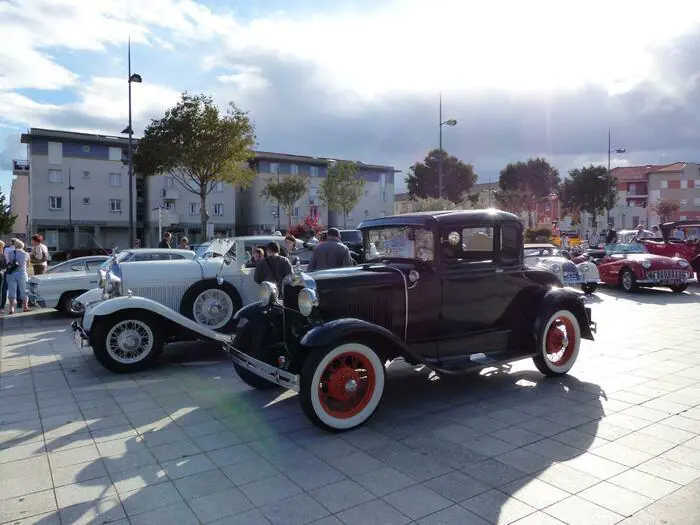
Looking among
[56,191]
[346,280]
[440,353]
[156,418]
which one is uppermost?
[56,191]

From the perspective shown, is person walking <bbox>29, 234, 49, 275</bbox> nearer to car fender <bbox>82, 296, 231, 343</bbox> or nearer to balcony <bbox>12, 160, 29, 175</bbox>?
car fender <bbox>82, 296, 231, 343</bbox>

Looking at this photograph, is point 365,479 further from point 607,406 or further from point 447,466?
point 607,406

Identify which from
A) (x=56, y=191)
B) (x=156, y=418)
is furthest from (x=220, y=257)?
(x=56, y=191)

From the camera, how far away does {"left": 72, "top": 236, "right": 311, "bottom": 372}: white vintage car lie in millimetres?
6559

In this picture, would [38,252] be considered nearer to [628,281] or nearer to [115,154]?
[628,281]

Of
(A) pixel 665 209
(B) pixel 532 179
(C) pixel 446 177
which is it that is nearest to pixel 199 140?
(C) pixel 446 177

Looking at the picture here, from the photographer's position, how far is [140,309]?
672cm

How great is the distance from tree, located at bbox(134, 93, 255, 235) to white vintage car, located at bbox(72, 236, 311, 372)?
1482 cm

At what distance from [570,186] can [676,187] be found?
82.2 ft

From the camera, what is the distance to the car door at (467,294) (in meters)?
5.32

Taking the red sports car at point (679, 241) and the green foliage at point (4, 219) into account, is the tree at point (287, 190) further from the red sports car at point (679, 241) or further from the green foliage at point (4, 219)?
the red sports car at point (679, 241)

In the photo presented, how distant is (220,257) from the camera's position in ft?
26.7

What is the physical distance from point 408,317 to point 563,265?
8697 mm

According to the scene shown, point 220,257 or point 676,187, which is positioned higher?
point 676,187
